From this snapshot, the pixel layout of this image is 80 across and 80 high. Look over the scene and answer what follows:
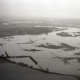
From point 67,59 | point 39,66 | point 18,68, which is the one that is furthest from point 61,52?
point 18,68

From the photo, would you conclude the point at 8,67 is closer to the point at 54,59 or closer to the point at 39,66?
the point at 39,66

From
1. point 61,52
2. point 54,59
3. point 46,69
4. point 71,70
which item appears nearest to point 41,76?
point 46,69

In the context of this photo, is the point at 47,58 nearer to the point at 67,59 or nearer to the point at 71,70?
the point at 67,59

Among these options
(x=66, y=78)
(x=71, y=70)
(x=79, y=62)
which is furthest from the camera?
(x=79, y=62)

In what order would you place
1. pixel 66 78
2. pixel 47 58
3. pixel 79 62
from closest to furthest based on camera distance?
pixel 66 78
pixel 79 62
pixel 47 58

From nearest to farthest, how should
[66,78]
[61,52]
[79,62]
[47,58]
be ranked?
1. [66,78]
2. [79,62]
3. [47,58]
4. [61,52]

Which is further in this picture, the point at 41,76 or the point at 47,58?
the point at 47,58

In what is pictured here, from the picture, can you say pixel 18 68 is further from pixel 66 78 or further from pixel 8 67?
pixel 66 78

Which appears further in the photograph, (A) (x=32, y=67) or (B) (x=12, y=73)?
(A) (x=32, y=67)

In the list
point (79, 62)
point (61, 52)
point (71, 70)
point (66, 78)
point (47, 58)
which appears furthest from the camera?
point (61, 52)
